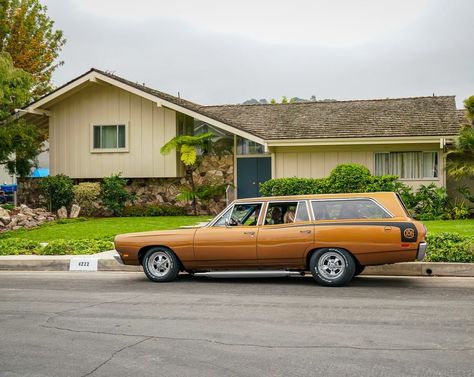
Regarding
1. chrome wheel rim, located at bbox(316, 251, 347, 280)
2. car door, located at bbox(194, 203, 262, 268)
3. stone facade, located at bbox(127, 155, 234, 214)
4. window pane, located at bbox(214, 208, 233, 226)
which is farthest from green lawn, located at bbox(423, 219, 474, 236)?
stone facade, located at bbox(127, 155, 234, 214)

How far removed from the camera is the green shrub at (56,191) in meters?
25.5

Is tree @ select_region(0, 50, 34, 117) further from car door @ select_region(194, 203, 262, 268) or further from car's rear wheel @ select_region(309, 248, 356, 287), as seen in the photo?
car's rear wheel @ select_region(309, 248, 356, 287)

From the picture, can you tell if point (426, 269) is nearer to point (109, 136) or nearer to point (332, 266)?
point (332, 266)

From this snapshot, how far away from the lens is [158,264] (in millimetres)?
11812

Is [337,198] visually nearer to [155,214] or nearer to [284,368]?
[284,368]

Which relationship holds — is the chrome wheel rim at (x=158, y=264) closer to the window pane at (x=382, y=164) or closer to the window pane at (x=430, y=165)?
the window pane at (x=382, y=164)

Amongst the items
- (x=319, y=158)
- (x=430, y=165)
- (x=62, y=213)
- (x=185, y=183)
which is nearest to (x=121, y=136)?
(x=185, y=183)

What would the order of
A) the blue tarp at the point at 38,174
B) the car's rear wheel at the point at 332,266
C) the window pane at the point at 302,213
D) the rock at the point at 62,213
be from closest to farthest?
the car's rear wheel at the point at 332,266 < the window pane at the point at 302,213 < the rock at the point at 62,213 < the blue tarp at the point at 38,174

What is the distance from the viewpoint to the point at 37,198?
27.1m

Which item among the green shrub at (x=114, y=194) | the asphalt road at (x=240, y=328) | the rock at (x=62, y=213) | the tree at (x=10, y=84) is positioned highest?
the tree at (x=10, y=84)

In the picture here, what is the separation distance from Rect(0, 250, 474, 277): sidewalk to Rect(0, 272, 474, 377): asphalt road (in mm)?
478

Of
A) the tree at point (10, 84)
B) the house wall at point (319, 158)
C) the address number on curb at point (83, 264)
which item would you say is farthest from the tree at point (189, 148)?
the address number on curb at point (83, 264)

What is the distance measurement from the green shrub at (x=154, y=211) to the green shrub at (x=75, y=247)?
9.54m

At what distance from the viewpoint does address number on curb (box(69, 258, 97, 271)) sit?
13.9m
